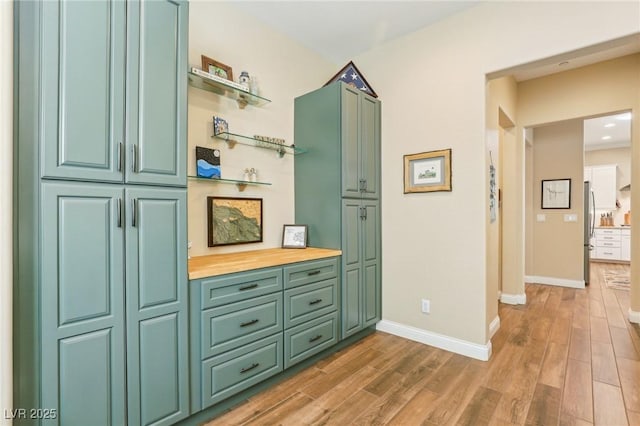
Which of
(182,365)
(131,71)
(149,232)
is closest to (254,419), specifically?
(182,365)

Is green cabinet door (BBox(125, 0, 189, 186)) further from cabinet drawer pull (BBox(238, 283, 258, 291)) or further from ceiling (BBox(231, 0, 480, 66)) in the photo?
ceiling (BBox(231, 0, 480, 66))

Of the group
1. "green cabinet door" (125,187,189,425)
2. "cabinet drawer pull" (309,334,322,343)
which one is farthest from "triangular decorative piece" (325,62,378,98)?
"cabinet drawer pull" (309,334,322,343)

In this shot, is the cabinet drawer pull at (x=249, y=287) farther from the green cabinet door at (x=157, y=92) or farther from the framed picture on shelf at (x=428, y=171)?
the framed picture on shelf at (x=428, y=171)

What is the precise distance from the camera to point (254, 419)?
1813 mm

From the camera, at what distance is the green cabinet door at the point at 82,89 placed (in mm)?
1295

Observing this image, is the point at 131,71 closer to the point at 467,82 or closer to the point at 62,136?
the point at 62,136

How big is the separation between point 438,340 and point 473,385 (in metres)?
0.62

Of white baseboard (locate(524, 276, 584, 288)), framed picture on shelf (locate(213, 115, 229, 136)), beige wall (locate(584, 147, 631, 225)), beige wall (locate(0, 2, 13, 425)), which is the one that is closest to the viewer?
beige wall (locate(0, 2, 13, 425))

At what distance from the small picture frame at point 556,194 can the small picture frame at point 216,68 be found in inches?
210

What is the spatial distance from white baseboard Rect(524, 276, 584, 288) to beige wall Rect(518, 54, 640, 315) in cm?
150

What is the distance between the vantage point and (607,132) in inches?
245

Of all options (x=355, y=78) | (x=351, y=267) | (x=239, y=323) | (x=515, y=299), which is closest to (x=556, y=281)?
(x=515, y=299)

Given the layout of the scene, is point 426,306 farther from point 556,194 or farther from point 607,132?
point 607,132

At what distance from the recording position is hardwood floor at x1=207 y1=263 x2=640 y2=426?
72.1 inches
